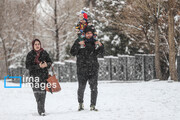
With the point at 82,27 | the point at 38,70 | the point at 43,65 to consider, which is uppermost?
the point at 82,27

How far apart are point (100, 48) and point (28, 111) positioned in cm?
239

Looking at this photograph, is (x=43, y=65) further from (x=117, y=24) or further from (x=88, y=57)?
(x=117, y=24)

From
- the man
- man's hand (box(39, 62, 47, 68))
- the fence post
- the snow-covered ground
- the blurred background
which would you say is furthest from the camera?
the fence post

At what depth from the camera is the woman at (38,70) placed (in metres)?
7.69

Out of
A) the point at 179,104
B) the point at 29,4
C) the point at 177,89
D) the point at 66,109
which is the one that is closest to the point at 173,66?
the point at 177,89

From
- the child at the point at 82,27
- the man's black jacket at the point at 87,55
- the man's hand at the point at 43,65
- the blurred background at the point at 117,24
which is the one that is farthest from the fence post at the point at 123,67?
A: the man's hand at the point at 43,65

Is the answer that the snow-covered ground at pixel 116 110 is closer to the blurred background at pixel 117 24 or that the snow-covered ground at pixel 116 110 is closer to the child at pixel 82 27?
the child at pixel 82 27

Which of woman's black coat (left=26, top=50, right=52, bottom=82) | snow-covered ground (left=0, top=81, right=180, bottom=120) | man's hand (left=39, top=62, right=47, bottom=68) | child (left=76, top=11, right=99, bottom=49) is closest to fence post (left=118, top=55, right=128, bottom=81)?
snow-covered ground (left=0, top=81, right=180, bottom=120)

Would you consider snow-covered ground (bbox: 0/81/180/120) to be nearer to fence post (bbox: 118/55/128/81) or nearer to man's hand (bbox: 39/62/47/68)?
man's hand (bbox: 39/62/47/68)

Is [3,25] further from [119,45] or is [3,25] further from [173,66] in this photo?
[173,66]

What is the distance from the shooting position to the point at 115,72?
2088 centimetres

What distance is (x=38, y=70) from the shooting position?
7.75 meters

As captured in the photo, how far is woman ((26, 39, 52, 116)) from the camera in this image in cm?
769

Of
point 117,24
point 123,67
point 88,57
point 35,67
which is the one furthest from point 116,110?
point 117,24
